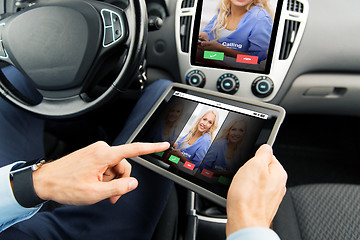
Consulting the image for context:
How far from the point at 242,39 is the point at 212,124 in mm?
290

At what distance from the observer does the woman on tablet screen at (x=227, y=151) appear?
61cm

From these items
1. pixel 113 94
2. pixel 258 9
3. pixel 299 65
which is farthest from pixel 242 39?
pixel 113 94

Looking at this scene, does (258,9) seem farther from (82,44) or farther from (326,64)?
(82,44)

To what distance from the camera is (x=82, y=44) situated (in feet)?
2.45

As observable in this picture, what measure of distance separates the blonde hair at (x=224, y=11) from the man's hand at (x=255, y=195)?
449mm

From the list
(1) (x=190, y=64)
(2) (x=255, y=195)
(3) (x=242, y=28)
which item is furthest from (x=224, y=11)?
(2) (x=255, y=195)

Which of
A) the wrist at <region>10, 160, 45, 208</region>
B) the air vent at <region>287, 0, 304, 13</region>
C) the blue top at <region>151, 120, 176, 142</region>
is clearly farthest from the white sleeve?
the air vent at <region>287, 0, 304, 13</region>

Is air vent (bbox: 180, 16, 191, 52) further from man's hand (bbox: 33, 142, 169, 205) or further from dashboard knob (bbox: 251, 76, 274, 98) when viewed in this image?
man's hand (bbox: 33, 142, 169, 205)

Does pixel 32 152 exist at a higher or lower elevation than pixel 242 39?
lower

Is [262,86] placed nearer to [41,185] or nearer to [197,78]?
[197,78]

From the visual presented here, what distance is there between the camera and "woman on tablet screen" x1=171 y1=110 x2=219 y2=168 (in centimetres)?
66

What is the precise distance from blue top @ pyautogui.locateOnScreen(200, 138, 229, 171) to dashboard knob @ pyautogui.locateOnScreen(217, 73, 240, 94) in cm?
→ 27

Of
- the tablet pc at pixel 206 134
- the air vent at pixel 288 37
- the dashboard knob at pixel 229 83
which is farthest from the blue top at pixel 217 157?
the air vent at pixel 288 37

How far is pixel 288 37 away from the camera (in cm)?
80
